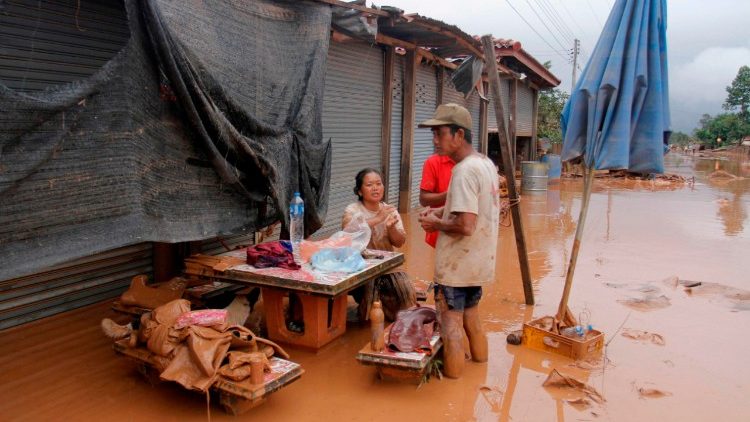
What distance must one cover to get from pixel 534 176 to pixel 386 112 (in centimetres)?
659

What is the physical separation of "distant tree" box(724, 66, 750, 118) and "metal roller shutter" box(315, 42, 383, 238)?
5737 cm

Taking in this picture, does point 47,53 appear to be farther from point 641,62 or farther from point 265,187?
point 641,62

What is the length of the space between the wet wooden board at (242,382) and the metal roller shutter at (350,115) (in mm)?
4383

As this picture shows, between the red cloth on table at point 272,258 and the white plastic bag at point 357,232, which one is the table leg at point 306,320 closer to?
the red cloth on table at point 272,258

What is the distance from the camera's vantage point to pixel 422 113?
36.9 feet

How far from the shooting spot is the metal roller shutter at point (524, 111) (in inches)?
751

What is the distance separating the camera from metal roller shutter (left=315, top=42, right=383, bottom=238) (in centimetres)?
804

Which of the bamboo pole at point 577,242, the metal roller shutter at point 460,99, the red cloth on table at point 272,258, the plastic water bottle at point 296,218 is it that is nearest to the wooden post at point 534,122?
the metal roller shutter at point 460,99

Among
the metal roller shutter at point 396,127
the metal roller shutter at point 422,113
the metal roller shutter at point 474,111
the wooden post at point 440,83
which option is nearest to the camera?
the metal roller shutter at point 396,127

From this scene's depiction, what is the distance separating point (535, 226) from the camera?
10617 mm

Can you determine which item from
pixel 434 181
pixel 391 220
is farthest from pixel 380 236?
pixel 434 181

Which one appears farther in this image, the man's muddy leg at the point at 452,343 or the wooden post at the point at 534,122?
the wooden post at the point at 534,122

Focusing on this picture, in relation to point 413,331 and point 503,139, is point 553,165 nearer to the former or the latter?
point 503,139

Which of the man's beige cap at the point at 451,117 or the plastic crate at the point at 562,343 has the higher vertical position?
the man's beige cap at the point at 451,117
